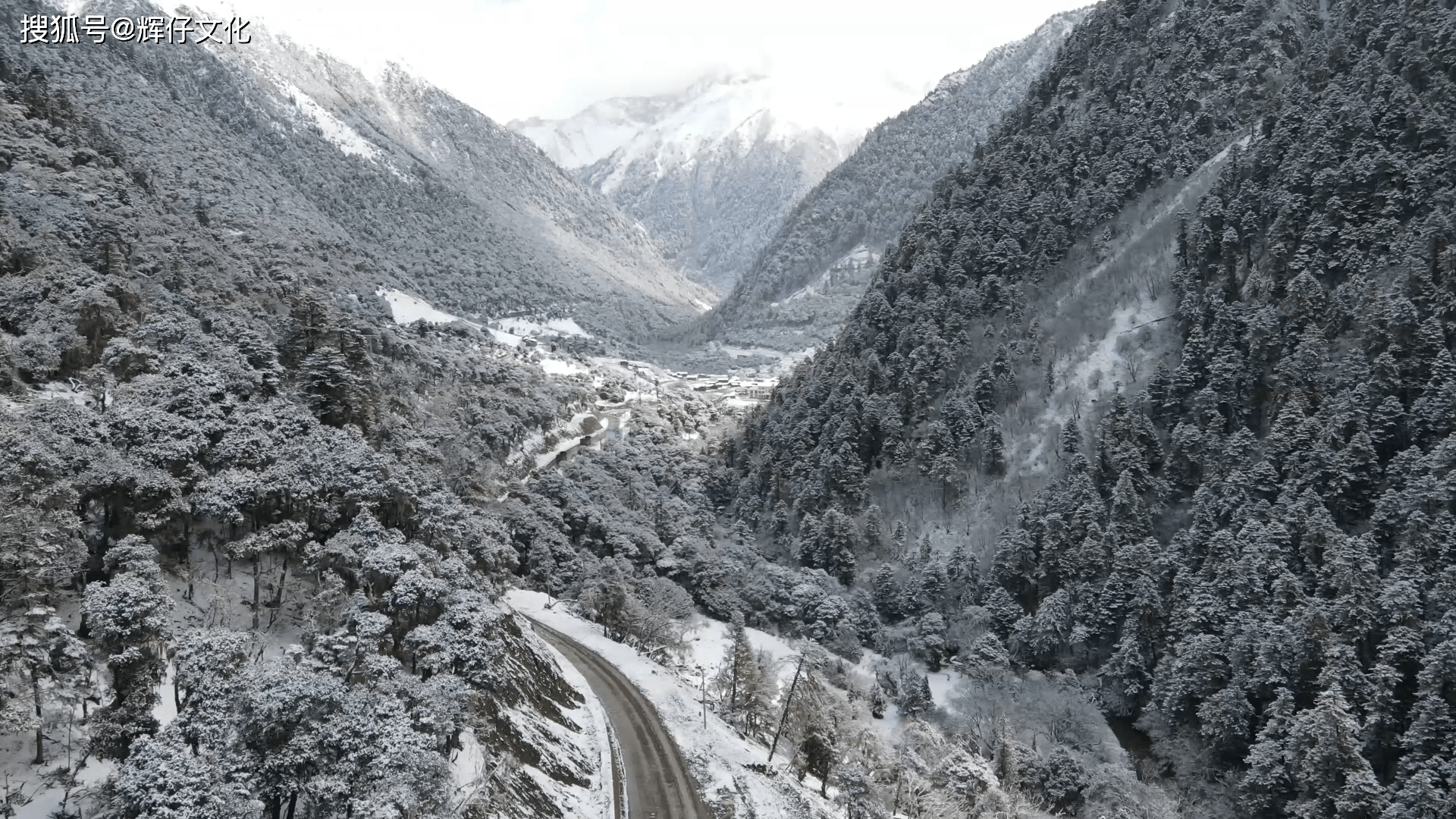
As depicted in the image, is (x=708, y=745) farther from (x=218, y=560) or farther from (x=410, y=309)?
(x=410, y=309)

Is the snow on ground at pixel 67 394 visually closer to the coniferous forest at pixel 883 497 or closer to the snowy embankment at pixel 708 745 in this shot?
the coniferous forest at pixel 883 497

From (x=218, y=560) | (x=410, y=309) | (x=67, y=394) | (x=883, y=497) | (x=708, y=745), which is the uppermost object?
(x=410, y=309)

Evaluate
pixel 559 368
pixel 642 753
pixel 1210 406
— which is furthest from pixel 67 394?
pixel 559 368

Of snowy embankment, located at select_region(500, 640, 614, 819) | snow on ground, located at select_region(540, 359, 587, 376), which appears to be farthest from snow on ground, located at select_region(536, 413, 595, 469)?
snowy embankment, located at select_region(500, 640, 614, 819)

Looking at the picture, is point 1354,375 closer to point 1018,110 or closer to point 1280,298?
point 1280,298

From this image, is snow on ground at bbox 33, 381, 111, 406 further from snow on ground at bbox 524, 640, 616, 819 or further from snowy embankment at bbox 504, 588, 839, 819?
snowy embankment at bbox 504, 588, 839, 819

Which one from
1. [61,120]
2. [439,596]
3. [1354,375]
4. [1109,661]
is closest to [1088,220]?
[1354,375]

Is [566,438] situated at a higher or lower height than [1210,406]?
lower
